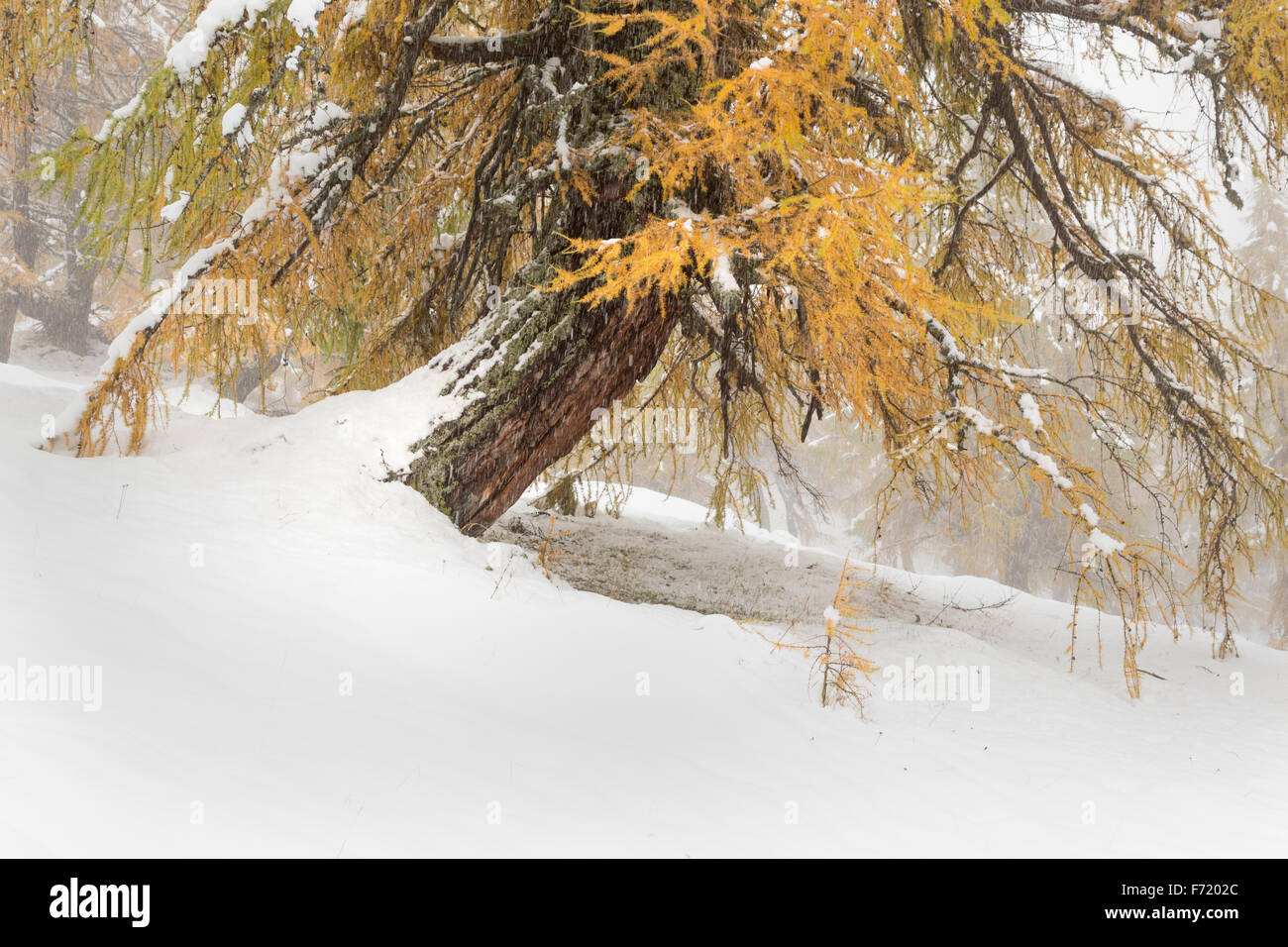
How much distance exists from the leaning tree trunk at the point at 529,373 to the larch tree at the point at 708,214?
2cm

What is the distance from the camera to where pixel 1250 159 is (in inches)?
190

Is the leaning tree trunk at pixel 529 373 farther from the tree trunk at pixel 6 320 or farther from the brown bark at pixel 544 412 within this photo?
the tree trunk at pixel 6 320

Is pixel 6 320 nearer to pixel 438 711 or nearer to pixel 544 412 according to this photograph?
pixel 544 412

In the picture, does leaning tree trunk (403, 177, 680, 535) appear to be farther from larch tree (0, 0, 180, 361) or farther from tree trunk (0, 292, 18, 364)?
tree trunk (0, 292, 18, 364)

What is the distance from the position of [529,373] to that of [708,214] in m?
1.43

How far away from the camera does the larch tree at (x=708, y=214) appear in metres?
3.58

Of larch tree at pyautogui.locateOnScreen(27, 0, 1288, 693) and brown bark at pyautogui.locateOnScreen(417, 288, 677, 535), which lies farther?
brown bark at pyautogui.locateOnScreen(417, 288, 677, 535)

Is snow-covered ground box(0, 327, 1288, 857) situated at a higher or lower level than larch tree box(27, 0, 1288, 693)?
lower

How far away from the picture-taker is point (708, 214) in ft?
12.5

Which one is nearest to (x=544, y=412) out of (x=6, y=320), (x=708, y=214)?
(x=708, y=214)

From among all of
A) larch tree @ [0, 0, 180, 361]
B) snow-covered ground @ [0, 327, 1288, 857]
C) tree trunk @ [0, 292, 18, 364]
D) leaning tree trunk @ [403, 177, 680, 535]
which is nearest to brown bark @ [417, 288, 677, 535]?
leaning tree trunk @ [403, 177, 680, 535]

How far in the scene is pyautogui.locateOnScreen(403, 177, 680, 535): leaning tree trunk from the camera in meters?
4.59

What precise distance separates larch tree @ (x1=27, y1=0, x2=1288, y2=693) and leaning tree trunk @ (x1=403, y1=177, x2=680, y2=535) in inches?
0.7

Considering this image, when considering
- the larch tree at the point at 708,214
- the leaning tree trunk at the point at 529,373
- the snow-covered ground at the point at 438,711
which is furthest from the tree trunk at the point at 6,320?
the leaning tree trunk at the point at 529,373
